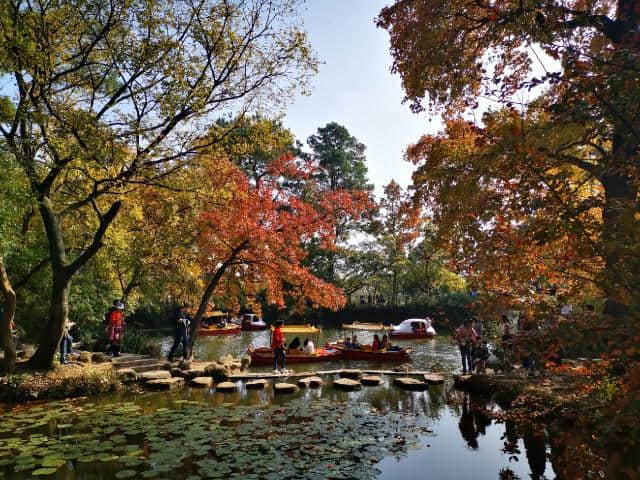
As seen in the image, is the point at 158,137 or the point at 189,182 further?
the point at 189,182

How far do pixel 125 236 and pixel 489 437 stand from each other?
12148 mm

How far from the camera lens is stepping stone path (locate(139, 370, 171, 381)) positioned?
12.3 meters

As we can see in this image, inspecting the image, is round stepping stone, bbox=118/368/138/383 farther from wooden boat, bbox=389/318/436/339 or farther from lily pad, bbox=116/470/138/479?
wooden boat, bbox=389/318/436/339

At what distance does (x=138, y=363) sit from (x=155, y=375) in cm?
160

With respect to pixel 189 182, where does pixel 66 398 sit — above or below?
below

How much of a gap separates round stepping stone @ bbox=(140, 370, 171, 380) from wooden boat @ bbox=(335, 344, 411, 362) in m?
7.97

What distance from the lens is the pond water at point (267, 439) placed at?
6.37 meters

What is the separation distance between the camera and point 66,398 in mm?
10641

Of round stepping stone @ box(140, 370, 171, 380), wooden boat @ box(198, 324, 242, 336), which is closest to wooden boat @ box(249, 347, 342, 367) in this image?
round stepping stone @ box(140, 370, 171, 380)

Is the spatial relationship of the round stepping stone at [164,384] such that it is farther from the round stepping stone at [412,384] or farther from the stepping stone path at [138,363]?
the round stepping stone at [412,384]

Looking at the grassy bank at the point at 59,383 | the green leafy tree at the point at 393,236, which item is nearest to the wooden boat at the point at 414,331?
the green leafy tree at the point at 393,236

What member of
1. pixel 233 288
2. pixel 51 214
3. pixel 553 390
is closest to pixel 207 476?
pixel 553 390

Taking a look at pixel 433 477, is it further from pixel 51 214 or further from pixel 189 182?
pixel 51 214

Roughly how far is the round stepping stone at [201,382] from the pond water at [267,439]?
1000mm
